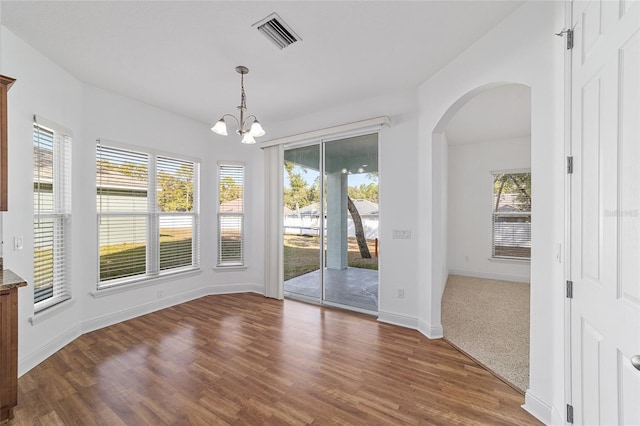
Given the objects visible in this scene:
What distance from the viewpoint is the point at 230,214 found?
473 cm

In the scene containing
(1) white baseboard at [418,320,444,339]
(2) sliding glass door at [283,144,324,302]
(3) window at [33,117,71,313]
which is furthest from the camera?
(2) sliding glass door at [283,144,324,302]

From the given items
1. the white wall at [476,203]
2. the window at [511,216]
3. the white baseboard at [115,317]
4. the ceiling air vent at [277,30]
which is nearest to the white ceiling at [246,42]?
the ceiling air vent at [277,30]

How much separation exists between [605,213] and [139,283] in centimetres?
467

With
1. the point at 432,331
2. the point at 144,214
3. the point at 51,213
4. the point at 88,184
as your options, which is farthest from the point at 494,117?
the point at 51,213

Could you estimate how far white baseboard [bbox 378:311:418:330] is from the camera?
10.8 ft

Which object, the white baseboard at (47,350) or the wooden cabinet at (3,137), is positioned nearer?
the wooden cabinet at (3,137)

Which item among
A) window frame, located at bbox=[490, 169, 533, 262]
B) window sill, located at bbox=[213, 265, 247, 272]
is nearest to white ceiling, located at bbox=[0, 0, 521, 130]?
window sill, located at bbox=[213, 265, 247, 272]

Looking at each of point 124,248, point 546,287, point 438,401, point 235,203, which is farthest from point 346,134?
point 124,248

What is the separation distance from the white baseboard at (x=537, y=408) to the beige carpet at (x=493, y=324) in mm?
255

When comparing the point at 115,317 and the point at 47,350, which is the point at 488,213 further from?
the point at 47,350

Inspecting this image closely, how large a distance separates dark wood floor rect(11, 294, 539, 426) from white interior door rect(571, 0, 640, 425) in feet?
2.93

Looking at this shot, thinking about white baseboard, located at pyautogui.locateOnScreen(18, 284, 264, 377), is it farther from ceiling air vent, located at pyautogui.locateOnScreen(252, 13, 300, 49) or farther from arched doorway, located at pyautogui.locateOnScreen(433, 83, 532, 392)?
ceiling air vent, located at pyautogui.locateOnScreen(252, 13, 300, 49)

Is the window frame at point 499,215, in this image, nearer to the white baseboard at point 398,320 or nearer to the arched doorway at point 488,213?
the arched doorway at point 488,213

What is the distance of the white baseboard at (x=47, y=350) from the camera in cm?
237
